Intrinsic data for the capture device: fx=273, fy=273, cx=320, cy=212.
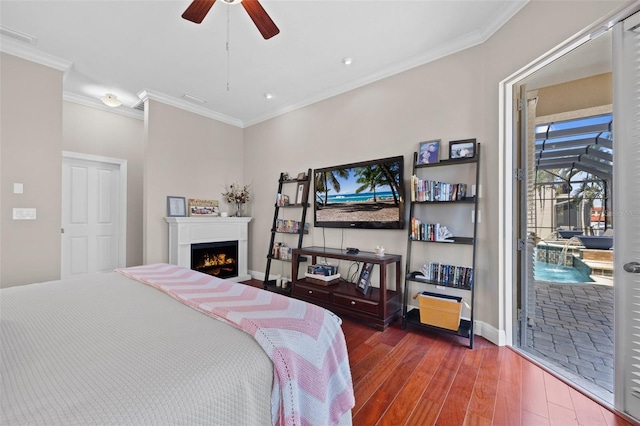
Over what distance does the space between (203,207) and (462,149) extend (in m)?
3.66

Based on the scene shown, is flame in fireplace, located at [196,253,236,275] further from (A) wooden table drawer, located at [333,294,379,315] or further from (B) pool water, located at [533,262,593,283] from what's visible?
(B) pool water, located at [533,262,593,283]

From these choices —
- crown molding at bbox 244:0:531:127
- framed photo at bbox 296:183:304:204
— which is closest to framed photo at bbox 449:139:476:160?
crown molding at bbox 244:0:531:127

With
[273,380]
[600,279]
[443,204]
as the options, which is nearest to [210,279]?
[273,380]

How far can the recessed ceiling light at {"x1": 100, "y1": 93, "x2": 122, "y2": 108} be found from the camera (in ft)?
12.2

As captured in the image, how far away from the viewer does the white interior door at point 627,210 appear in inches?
60.3

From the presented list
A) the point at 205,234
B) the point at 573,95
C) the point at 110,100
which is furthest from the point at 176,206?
the point at 573,95

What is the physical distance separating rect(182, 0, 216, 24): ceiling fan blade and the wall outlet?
2.69m

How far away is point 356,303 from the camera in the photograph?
9.34 ft

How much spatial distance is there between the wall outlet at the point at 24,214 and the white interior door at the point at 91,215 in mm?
1058

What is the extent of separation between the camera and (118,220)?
427 cm

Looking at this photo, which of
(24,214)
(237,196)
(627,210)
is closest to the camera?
(627,210)

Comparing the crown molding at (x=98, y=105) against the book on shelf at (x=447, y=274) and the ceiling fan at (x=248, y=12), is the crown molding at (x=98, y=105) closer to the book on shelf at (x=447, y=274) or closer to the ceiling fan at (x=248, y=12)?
the ceiling fan at (x=248, y=12)

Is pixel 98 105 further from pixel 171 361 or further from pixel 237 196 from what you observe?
pixel 171 361

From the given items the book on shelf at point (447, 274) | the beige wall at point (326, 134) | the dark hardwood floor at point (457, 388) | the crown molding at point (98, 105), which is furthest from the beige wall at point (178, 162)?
the book on shelf at point (447, 274)
